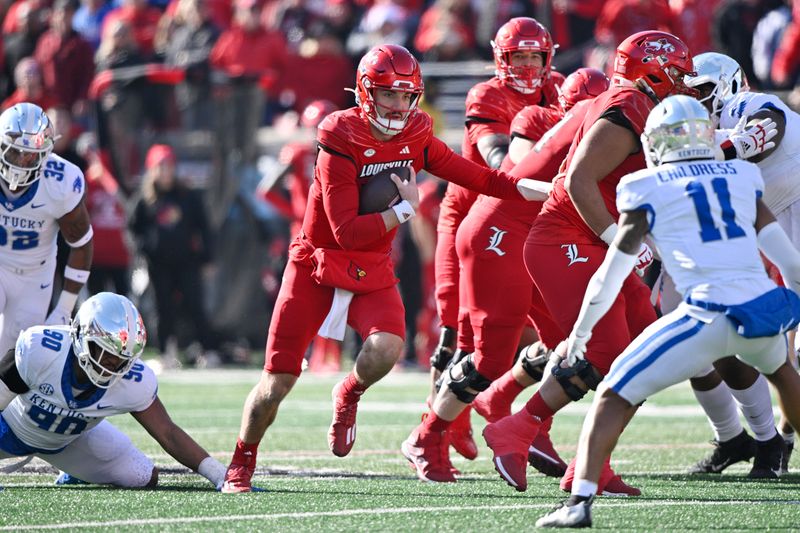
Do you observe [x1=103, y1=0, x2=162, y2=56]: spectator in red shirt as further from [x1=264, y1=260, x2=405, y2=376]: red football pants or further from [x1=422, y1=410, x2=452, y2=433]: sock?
[x1=264, y1=260, x2=405, y2=376]: red football pants

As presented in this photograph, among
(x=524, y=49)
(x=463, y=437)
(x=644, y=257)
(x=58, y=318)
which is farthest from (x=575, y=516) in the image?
(x=58, y=318)

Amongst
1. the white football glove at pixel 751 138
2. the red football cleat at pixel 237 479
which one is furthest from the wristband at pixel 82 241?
the white football glove at pixel 751 138

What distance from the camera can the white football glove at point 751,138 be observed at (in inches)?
242

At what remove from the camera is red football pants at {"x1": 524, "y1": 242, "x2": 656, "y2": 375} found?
564 cm

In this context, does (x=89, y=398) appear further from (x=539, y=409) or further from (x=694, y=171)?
(x=694, y=171)

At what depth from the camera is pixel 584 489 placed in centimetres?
475

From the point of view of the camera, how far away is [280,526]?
4906 millimetres

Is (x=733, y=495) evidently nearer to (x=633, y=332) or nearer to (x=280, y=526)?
(x=633, y=332)

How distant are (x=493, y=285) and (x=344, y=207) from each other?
925mm

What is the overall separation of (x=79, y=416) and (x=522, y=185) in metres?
2.08

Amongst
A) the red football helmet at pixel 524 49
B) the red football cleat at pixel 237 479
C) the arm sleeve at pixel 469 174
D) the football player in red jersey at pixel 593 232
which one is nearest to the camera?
the football player in red jersey at pixel 593 232

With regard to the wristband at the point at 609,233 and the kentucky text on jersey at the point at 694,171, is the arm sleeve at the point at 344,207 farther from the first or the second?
the kentucky text on jersey at the point at 694,171

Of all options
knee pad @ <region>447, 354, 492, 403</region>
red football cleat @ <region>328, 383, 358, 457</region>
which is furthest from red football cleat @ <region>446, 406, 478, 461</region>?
red football cleat @ <region>328, 383, 358, 457</region>

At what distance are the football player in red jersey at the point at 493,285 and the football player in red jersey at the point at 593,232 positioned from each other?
498 millimetres
